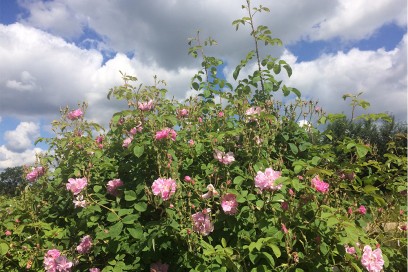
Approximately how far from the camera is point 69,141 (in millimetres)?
3223

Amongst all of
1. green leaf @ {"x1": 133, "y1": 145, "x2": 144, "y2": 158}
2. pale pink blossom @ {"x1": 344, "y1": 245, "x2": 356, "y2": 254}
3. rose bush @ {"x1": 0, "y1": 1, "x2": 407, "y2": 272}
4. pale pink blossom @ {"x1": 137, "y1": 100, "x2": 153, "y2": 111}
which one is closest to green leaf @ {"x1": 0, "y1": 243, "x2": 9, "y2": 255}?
rose bush @ {"x1": 0, "y1": 1, "x2": 407, "y2": 272}

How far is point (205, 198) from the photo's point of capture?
2322 mm

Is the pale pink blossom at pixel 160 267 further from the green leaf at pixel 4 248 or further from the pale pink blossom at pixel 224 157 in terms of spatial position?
the green leaf at pixel 4 248

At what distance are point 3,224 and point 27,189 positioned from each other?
1.21ft

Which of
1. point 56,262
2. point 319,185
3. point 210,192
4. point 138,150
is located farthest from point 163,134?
point 56,262

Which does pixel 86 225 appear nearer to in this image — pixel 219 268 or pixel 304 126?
pixel 219 268

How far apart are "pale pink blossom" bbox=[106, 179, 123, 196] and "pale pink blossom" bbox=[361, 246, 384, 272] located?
5.85 feet

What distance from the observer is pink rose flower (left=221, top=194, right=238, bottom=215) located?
2250 mm

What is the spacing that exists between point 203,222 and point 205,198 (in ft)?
0.54

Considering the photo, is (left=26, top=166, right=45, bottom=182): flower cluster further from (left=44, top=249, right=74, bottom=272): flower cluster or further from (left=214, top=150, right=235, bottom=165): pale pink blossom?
(left=214, top=150, right=235, bottom=165): pale pink blossom

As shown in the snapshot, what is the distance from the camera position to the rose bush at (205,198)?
2.16 meters

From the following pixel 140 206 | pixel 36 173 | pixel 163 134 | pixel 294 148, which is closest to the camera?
pixel 140 206

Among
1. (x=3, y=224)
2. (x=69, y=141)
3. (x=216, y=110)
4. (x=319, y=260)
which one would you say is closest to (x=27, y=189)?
(x=3, y=224)

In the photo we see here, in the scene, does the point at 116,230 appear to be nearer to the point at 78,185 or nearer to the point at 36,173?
the point at 78,185
